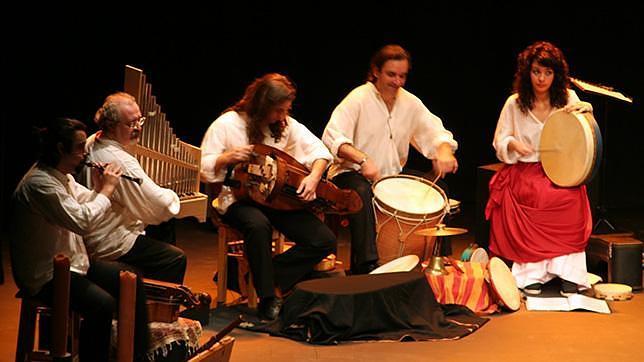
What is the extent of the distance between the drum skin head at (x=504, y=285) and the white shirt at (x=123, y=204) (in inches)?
72.7

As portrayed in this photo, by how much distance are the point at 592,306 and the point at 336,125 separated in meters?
1.71

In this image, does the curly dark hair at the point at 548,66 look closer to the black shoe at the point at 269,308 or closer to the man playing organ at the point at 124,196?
the black shoe at the point at 269,308

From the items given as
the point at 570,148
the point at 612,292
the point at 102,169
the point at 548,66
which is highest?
the point at 548,66

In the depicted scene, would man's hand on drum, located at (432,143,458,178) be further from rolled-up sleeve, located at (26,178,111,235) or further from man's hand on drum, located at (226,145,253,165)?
rolled-up sleeve, located at (26,178,111,235)

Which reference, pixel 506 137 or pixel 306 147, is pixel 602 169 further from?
pixel 306 147

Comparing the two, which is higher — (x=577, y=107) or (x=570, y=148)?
(x=577, y=107)

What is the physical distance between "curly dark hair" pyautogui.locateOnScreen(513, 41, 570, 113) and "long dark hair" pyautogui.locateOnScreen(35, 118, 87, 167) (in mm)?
3005

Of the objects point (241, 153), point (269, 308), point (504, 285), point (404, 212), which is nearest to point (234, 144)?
point (241, 153)

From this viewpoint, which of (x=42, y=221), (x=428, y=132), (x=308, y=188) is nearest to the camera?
(x=42, y=221)

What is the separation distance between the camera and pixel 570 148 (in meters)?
5.84

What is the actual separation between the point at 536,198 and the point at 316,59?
99.5 inches

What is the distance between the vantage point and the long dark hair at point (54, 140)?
392cm

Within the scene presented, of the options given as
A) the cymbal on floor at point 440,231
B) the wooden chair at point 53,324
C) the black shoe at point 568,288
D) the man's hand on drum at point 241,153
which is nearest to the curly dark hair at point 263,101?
the man's hand on drum at point 241,153

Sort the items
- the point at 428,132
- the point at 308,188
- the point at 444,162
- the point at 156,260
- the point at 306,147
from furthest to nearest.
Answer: the point at 428,132
the point at 444,162
the point at 306,147
the point at 308,188
the point at 156,260
